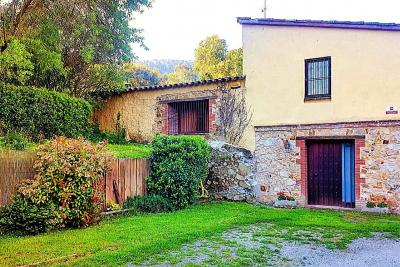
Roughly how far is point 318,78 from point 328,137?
6.57 ft

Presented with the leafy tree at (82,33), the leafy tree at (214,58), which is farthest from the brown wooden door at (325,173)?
the leafy tree at (214,58)

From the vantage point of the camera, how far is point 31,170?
884 cm

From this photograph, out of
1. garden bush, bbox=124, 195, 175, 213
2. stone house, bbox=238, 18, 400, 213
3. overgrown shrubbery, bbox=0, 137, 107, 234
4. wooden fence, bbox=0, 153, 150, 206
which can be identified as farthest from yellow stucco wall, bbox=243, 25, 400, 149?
overgrown shrubbery, bbox=0, 137, 107, 234

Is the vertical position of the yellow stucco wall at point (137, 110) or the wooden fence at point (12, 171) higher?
the yellow stucco wall at point (137, 110)

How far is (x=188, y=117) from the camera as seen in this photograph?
17.0 metres

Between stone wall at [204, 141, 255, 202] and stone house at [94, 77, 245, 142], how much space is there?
1.80 meters

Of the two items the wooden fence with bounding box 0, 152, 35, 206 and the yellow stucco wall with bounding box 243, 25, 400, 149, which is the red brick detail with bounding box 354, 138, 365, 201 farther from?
the wooden fence with bounding box 0, 152, 35, 206

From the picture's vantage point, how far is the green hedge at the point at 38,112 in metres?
12.6

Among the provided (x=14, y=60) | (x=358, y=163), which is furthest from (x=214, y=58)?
(x=14, y=60)

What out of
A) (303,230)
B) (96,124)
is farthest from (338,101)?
(96,124)

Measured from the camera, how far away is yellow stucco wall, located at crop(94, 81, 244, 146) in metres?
17.0

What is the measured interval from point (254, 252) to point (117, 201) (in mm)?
5004

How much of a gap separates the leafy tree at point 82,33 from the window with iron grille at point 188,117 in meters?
2.67

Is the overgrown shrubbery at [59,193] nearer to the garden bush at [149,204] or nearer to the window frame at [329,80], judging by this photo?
the garden bush at [149,204]
